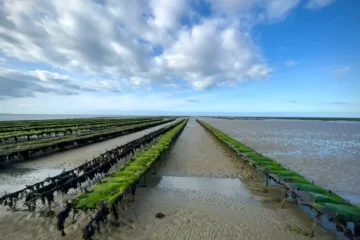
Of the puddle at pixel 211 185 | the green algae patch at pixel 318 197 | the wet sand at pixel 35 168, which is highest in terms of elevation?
the green algae patch at pixel 318 197

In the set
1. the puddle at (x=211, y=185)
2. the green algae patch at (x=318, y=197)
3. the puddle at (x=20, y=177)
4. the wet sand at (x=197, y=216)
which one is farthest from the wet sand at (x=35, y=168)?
the green algae patch at (x=318, y=197)

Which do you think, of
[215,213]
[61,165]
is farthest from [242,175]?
[61,165]

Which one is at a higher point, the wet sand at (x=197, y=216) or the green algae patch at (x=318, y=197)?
the green algae patch at (x=318, y=197)

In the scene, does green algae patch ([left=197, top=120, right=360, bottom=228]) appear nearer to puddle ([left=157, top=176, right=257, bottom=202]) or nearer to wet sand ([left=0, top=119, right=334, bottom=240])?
wet sand ([left=0, top=119, right=334, bottom=240])

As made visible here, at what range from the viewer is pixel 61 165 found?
1583 centimetres

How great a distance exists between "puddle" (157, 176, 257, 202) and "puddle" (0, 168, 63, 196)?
7.03 meters

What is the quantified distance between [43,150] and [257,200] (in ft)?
63.4

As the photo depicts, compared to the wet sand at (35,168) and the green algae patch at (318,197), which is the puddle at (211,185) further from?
the wet sand at (35,168)

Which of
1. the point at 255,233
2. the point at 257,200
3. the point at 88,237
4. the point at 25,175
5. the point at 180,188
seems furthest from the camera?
the point at 25,175

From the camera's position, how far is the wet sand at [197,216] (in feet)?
22.4

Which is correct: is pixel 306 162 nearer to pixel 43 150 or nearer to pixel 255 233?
pixel 255 233

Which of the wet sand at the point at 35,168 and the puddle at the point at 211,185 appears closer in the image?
the puddle at the point at 211,185

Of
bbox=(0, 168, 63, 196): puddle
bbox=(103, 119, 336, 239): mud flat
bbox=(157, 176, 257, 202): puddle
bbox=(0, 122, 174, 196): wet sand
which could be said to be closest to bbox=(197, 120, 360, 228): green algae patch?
bbox=(103, 119, 336, 239): mud flat

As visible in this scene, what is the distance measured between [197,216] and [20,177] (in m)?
11.1
